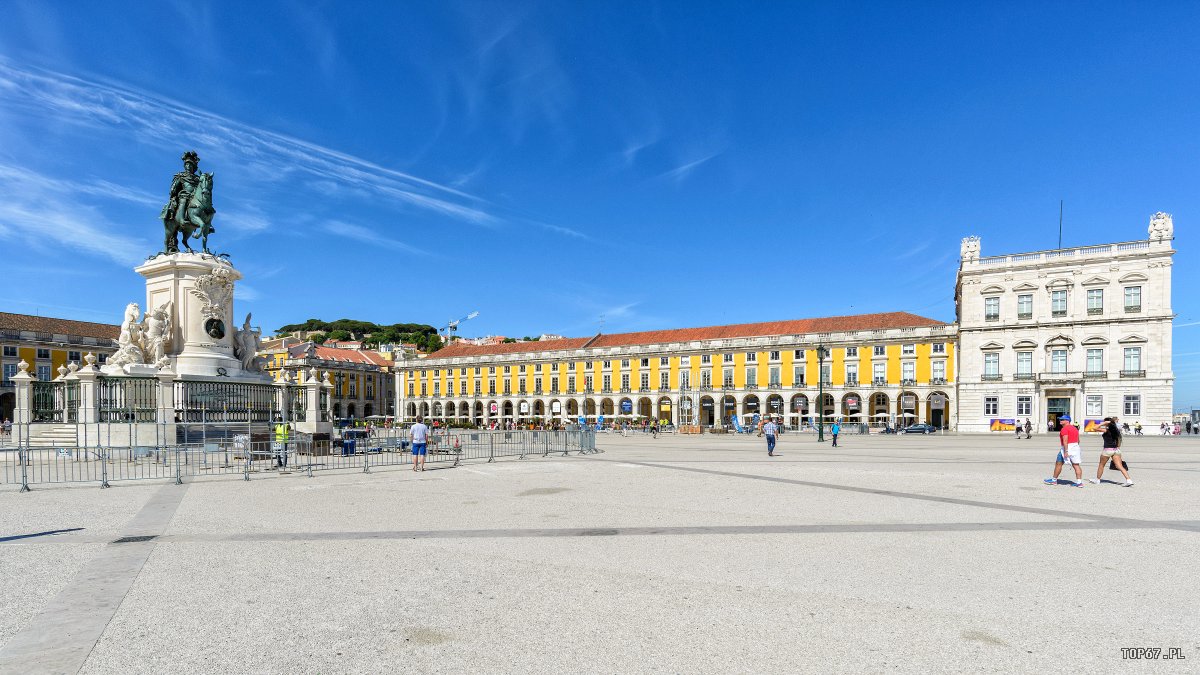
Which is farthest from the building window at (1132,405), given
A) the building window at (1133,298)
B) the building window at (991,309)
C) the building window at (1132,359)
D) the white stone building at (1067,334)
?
the building window at (991,309)

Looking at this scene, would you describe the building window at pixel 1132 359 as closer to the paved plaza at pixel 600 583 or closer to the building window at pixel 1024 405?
the building window at pixel 1024 405

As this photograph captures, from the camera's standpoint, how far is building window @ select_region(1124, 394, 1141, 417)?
44000 millimetres

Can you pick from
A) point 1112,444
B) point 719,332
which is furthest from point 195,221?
point 719,332

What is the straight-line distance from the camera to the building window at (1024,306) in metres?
47.8

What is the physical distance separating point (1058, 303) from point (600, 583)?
173 feet

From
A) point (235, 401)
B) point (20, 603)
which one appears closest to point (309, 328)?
point (235, 401)

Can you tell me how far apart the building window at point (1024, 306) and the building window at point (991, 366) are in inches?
131

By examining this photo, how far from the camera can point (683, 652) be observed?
4000mm

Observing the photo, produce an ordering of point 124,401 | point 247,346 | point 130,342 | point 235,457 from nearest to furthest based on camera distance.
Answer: point 235,457 → point 124,401 → point 130,342 → point 247,346

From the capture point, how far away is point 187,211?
22.0 m

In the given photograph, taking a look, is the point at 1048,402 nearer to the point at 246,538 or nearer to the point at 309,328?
the point at 246,538

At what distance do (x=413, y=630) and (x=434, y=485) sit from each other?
842 cm

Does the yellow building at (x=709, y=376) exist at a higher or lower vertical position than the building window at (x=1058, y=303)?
lower

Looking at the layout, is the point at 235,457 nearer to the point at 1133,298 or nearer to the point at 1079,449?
the point at 1079,449
